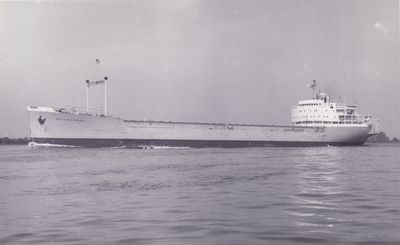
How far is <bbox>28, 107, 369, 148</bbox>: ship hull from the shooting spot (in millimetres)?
41250

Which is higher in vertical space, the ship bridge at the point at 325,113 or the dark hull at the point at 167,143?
the ship bridge at the point at 325,113

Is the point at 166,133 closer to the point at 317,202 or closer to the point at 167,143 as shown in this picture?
the point at 167,143

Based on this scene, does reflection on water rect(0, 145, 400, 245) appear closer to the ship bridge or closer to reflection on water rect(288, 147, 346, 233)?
reflection on water rect(288, 147, 346, 233)

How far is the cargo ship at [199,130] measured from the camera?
4131 cm

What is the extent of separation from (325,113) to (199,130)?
19675 mm

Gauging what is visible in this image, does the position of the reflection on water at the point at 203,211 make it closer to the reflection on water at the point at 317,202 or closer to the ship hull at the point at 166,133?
the reflection on water at the point at 317,202

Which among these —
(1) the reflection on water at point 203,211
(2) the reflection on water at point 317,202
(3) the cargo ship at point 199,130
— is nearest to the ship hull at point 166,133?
(3) the cargo ship at point 199,130

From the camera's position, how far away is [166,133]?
45.6 meters

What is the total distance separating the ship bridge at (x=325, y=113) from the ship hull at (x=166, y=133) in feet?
5.82

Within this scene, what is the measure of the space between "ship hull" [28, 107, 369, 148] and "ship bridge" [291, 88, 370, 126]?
1775 millimetres

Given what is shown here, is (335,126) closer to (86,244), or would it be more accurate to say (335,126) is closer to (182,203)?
(182,203)

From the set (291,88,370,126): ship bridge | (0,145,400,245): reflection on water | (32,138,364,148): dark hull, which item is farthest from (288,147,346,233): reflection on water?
(291,88,370,126): ship bridge

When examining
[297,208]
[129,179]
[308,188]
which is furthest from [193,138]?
[297,208]

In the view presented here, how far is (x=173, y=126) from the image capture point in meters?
45.9
